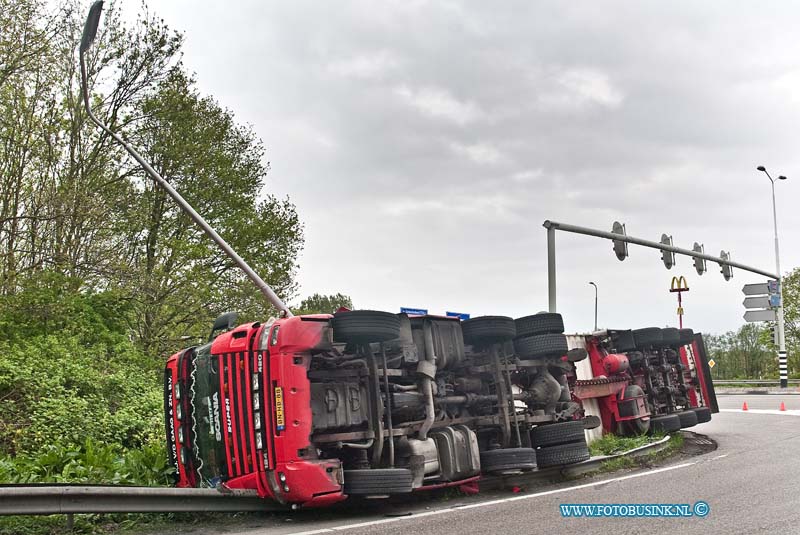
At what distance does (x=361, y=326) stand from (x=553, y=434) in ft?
11.2

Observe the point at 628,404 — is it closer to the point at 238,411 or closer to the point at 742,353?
the point at 238,411

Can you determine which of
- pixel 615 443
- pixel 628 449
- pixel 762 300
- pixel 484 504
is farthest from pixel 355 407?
pixel 762 300

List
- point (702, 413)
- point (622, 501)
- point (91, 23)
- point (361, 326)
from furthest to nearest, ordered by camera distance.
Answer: point (702, 413) → point (91, 23) → point (622, 501) → point (361, 326)

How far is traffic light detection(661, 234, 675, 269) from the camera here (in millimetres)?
22906

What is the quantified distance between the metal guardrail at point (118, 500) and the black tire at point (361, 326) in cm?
163

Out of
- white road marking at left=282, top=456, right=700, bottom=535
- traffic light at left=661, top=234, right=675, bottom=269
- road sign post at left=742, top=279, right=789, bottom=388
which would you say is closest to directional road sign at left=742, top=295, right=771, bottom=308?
road sign post at left=742, top=279, right=789, bottom=388

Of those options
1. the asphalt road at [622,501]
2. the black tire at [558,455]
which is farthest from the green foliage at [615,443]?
the black tire at [558,455]

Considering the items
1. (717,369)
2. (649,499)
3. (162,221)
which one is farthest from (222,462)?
(717,369)

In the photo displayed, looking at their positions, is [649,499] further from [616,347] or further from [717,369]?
[717,369]

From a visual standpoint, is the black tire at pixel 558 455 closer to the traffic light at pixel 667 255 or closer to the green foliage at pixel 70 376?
the green foliage at pixel 70 376

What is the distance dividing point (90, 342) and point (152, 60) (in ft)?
23.5

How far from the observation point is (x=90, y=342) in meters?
15.2

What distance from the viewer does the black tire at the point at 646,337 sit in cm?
1341

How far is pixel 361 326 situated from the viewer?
7.02 m
